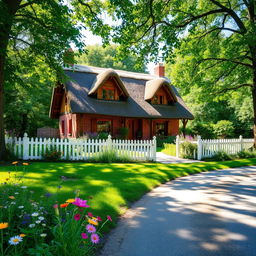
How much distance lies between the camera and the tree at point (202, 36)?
11.4m

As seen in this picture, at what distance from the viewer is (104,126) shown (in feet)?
71.6

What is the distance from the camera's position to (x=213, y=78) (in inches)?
663

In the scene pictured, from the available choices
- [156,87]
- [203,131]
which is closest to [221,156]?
[156,87]

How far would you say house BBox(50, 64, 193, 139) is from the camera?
1986cm

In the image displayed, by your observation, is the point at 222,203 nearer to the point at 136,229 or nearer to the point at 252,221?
the point at 252,221

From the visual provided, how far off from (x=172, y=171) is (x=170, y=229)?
533 centimetres

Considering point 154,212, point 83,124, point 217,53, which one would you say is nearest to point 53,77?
point 83,124

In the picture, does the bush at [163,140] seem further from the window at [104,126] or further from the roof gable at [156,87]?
the window at [104,126]

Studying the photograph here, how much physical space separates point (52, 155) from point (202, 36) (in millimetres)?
12832

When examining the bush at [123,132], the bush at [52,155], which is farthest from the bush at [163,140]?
the bush at [52,155]

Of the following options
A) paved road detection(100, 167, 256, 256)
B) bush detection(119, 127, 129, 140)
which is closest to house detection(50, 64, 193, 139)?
bush detection(119, 127, 129, 140)

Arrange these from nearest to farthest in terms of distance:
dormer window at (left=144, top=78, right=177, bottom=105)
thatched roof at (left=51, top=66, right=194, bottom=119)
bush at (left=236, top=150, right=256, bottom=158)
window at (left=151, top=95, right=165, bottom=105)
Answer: bush at (left=236, top=150, right=256, bottom=158), thatched roof at (left=51, top=66, right=194, bottom=119), dormer window at (left=144, top=78, right=177, bottom=105), window at (left=151, top=95, right=165, bottom=105)

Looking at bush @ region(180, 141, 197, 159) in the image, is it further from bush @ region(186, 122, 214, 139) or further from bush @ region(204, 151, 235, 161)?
bush @ region(186, 122, 214, 139)

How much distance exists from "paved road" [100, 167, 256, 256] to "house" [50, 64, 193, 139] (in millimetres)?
14323
